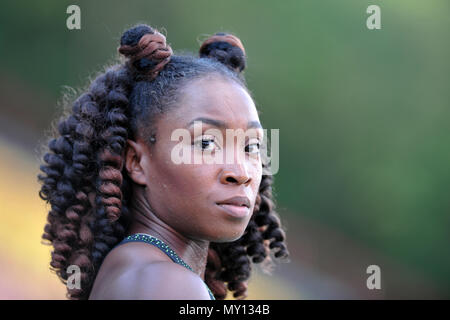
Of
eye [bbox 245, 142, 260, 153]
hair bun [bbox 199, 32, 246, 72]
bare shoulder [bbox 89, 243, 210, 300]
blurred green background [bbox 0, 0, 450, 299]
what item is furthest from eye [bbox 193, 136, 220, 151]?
blurred green background [bbox 0, 0, 450, 299]

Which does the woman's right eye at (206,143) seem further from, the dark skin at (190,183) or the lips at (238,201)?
the lips at (238,201)

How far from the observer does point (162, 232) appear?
217 cm

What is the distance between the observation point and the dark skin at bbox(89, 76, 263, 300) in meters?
2.08

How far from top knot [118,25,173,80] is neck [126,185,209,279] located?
461 millimetres

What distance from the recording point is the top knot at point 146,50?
92.2 inches

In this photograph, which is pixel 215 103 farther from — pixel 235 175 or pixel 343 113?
pixel 343 113

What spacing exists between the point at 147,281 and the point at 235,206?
18.7 inches

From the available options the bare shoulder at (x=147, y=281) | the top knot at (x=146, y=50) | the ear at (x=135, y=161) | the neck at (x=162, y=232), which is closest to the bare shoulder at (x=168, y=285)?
the bare shoulder at (x=147, y=281)

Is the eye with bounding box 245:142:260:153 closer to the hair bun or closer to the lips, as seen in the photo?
the lips

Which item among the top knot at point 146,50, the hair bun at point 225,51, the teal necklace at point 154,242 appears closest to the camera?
the teal necklace at point 154,242

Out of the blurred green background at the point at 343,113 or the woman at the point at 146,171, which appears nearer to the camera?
the woman at the point at 146,171

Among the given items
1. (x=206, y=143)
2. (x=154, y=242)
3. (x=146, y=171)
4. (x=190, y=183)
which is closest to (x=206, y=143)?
(x=206, y=143)

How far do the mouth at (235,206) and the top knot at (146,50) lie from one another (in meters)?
0.59

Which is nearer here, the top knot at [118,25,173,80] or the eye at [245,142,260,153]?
the eye at [245,142,260,153]
